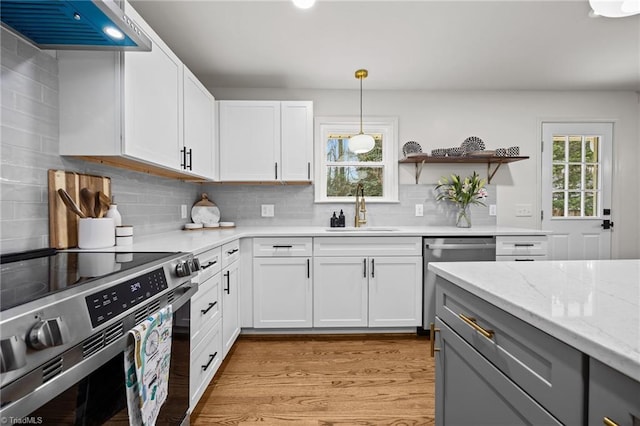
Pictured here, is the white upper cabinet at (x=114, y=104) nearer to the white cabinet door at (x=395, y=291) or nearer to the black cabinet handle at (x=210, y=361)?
the black cabinet handle at (x=210, y=361)

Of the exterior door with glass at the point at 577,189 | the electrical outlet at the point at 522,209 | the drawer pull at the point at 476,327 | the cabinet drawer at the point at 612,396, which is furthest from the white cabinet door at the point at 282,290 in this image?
the exterior door with glass at the point at 577,189

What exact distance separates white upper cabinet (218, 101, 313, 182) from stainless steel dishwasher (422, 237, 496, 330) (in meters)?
1.28

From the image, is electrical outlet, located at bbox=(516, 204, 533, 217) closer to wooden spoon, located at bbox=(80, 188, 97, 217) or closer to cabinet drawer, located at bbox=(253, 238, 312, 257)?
cabinet drawer, located at bbox=(253, 238, 312, 257)

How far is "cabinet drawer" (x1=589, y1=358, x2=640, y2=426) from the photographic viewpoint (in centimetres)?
43

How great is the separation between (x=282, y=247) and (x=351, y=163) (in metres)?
Result: 1.29

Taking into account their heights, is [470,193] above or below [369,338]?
above

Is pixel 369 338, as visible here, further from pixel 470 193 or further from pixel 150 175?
pixel 150 175

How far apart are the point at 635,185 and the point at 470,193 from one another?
201 centimetres

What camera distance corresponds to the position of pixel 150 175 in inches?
89.7

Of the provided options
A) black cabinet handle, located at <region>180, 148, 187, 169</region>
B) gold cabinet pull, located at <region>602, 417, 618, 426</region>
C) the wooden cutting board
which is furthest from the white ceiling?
gold cabinet pull, located at <region>602, 417, 618, 426</region>

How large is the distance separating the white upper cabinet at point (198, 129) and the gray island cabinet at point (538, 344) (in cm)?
192

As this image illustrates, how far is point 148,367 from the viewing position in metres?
0.95

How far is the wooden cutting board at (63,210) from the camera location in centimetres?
143

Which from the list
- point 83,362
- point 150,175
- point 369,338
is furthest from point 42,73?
point 369,338
